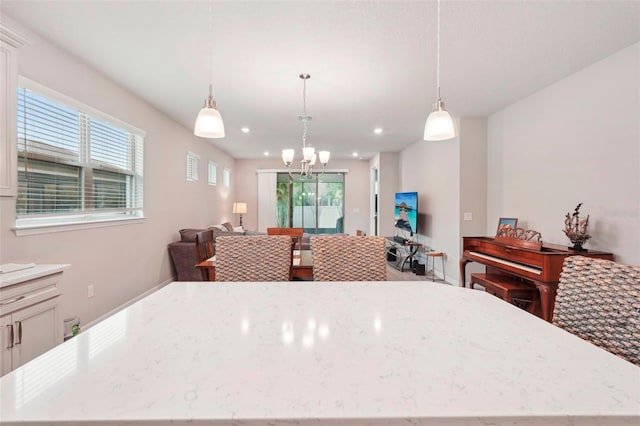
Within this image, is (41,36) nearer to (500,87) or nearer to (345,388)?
(345,388)

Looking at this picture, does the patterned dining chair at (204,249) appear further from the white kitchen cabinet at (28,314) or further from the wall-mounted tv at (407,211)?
the wall-mounted tv at (407,211)

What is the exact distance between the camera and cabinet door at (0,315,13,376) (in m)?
1.58

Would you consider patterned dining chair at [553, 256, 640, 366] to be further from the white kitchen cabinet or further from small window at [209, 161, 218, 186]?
small window at [209, 161, 218, 186]

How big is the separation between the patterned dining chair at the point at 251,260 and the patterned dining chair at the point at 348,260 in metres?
0.19

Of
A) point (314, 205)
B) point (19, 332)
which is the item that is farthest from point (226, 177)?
point (19, 332)

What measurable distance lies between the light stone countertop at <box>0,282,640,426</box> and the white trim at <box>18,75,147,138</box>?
91.1 inches

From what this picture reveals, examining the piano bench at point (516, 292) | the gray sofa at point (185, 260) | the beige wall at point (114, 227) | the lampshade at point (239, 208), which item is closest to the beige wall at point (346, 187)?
the lampshade at point (239, 208)

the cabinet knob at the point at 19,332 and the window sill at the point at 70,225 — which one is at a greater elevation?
the window sill at the point at 70,225

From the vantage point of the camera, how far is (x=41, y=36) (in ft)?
7.36

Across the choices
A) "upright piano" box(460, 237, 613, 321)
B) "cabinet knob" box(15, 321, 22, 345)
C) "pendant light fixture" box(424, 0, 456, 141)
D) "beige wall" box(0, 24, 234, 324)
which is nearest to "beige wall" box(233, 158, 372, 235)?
"beige wall" box(0, 24, 234, 324)

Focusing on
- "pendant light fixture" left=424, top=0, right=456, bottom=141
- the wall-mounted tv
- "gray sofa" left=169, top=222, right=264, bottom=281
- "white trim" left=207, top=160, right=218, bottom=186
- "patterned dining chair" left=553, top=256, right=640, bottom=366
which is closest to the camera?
"patterned dining chair" left=553, top=256, right=640, bottom=366

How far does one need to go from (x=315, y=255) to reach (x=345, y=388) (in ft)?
3.91

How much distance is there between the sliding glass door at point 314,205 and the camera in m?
8.31

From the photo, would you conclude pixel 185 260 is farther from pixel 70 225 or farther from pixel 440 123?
pixel 440 123
